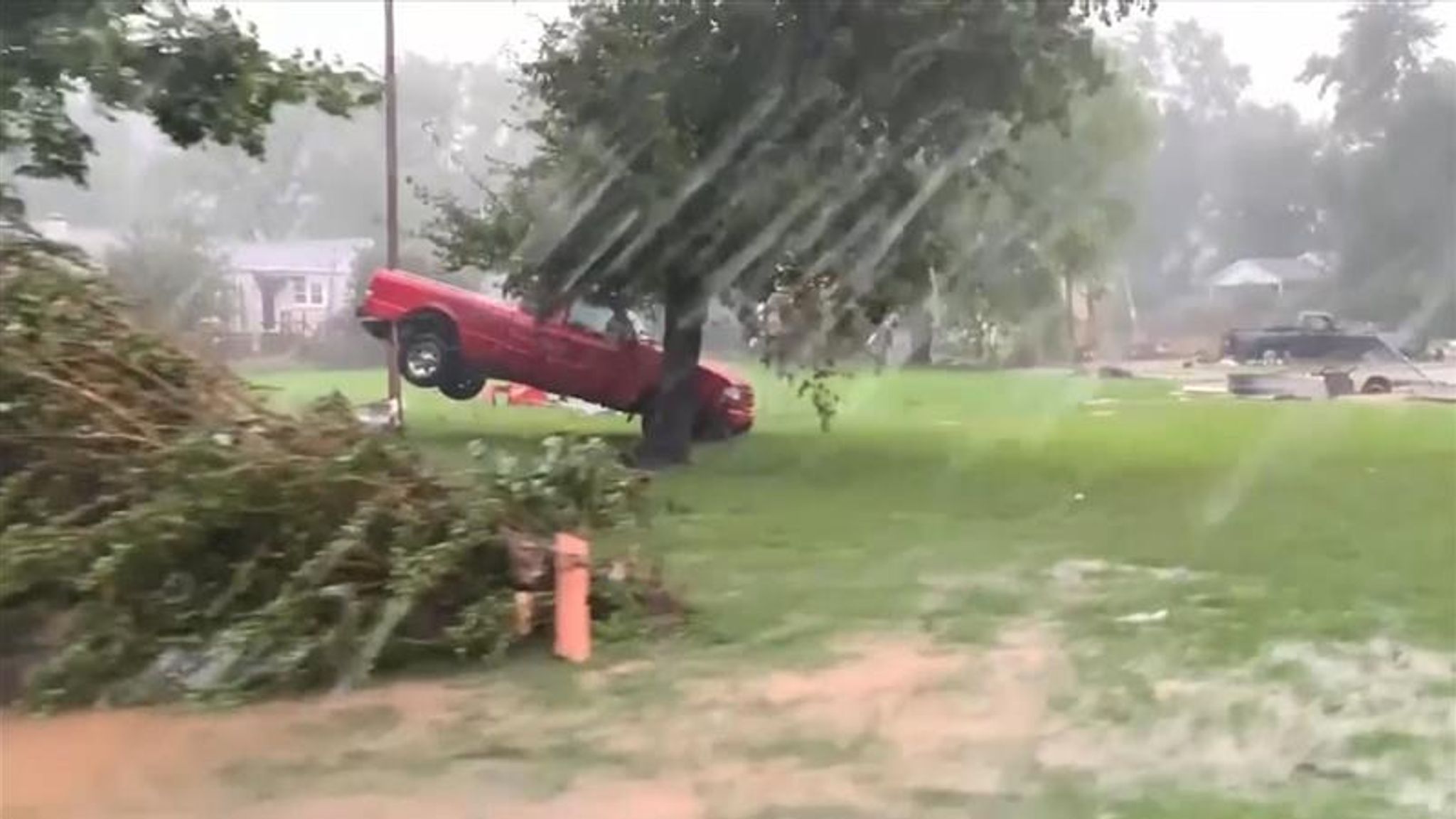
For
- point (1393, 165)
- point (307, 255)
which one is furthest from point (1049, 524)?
point (1393, 165)

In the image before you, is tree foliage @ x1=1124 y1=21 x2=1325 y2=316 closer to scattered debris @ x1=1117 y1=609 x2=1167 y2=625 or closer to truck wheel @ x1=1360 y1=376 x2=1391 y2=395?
truck wheel @ x1=1360 y1=376 x2=1391 y2=395

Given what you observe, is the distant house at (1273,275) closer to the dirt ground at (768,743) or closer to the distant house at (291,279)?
the distant house at (291,279)

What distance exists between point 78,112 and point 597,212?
16.4 feet

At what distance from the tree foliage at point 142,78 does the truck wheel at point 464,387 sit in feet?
18.1

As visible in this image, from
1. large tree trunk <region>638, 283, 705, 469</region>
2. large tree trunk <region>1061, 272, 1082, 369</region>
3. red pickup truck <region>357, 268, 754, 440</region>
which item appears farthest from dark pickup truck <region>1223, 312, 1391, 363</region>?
large tree trunk <region>638, 283, 705, 469</region>

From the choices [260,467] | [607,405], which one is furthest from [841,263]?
[260,467]

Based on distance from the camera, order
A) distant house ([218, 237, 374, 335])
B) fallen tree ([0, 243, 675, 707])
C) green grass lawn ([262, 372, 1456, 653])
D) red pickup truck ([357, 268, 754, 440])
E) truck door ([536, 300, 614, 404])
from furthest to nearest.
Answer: red pickup truck ([357, 268, 754, 440]), truck door ([536, 300, 614, 404]), distant house ([218, 237, 374, 335]), green grass lawn ([262, 372, 1456, 653]), fallen tree ([0, 243, 675, 707])

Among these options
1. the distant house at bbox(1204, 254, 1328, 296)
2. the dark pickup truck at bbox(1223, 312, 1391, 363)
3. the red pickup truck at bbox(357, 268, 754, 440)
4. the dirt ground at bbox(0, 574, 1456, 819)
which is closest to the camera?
the dirt ground at bbox(0, 574, 1456, 819)

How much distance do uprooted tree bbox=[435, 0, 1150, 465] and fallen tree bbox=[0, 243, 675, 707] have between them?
5280 millimetres

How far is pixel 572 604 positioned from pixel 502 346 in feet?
26.6

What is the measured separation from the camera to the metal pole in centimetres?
1208

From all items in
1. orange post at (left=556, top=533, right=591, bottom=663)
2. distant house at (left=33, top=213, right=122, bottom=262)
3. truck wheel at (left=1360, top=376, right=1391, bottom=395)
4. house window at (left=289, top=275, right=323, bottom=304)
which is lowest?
orange post at (left=556, top=533, right=591, bottom=663)

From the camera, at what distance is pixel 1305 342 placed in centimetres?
1892

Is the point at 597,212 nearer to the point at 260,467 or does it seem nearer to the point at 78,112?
the point at 78,112
